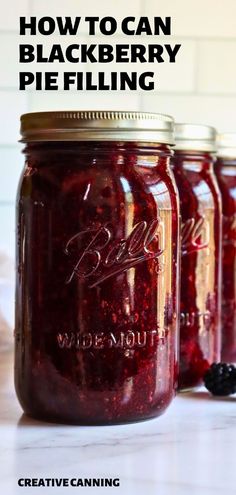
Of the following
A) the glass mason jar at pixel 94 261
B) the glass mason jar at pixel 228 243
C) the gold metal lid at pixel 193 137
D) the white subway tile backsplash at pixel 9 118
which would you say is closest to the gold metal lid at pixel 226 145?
the glass mason jar at pixel 228 243

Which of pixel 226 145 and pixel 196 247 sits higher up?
pixel 226 145

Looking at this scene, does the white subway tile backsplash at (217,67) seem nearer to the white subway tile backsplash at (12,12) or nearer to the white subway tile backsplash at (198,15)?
the white subway tile backsplash at (198,15)

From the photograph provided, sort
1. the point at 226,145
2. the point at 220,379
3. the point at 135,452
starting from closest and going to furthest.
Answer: the point at 135,452, the point at 220,379, the point at 226,145

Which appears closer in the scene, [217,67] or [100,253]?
[100,253]

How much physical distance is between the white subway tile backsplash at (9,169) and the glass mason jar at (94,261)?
492 mm

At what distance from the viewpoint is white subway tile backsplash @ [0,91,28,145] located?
4.56 ft

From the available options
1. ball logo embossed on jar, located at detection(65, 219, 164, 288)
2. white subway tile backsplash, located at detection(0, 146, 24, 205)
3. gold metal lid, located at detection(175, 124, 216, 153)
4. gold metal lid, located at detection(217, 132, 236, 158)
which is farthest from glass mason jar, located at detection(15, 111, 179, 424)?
white subway tile backsplash, located at detection(0, 146, 24, 205)

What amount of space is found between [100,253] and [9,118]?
1.87ft

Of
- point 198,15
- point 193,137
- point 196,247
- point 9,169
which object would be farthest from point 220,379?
point 198,15

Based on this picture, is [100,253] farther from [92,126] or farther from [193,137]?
[193,137]

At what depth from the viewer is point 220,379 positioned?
1.02m

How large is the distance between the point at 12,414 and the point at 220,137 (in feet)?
1.39

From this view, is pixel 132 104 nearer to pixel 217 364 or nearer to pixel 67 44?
pixel 67 44

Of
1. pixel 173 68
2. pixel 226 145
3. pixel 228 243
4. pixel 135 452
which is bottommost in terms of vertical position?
pixel 135 452
